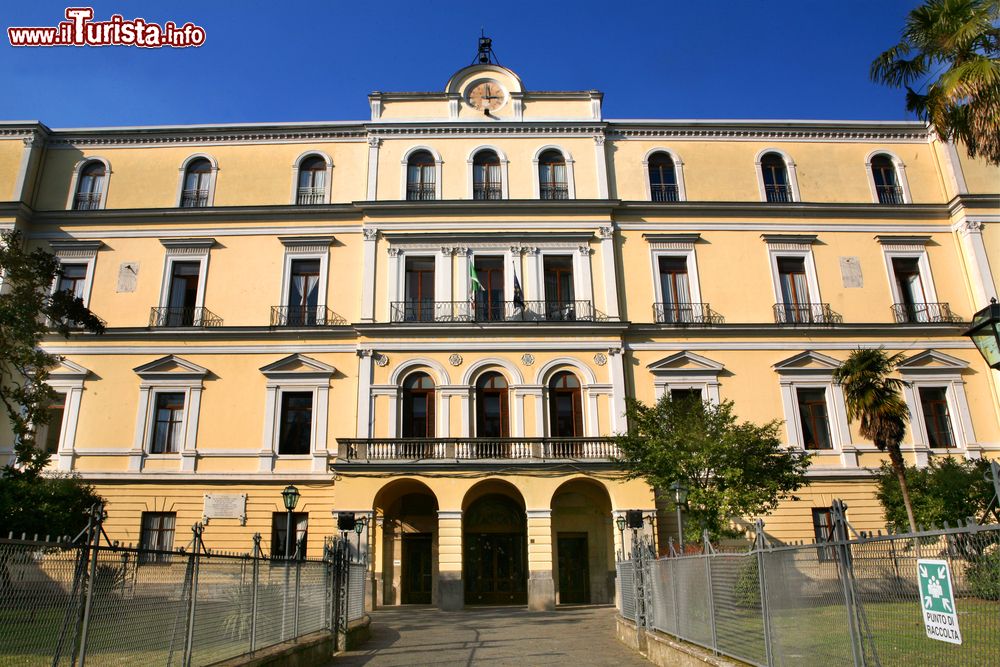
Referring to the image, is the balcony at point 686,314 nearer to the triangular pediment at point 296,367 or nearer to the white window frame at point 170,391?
the triangular pediment at point 296,367

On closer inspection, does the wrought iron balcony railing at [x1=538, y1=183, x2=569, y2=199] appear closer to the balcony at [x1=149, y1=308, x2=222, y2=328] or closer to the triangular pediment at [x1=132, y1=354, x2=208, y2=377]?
Answer: the balcony at [x1=149, y1=308, x2=222, y2=328]

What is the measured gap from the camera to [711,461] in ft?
67.7

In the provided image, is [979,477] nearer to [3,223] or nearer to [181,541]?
[181,541]

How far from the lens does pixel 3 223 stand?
27.0 metres

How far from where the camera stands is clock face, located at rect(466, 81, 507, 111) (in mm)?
29609

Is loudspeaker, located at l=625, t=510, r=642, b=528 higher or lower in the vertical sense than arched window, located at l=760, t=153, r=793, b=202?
Result: lower

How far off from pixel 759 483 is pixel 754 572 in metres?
13.1

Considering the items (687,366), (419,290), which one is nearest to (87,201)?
(419,290)

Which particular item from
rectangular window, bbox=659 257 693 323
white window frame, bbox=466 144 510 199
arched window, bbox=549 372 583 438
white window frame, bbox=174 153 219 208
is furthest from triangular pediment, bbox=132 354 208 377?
rectangular window, bbox=659 257 693 323

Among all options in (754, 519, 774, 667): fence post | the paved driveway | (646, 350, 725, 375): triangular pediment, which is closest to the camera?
(754, 519, 774, 667): fence post

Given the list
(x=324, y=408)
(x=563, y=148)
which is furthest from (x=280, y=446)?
(x=563, y=148)

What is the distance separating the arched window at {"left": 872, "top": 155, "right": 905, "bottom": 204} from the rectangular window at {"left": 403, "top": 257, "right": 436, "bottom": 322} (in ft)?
62.4

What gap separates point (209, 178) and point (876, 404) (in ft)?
86.2

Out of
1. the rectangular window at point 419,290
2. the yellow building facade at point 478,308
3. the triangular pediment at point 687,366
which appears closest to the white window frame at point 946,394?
the yellow building facade at point 478,308
